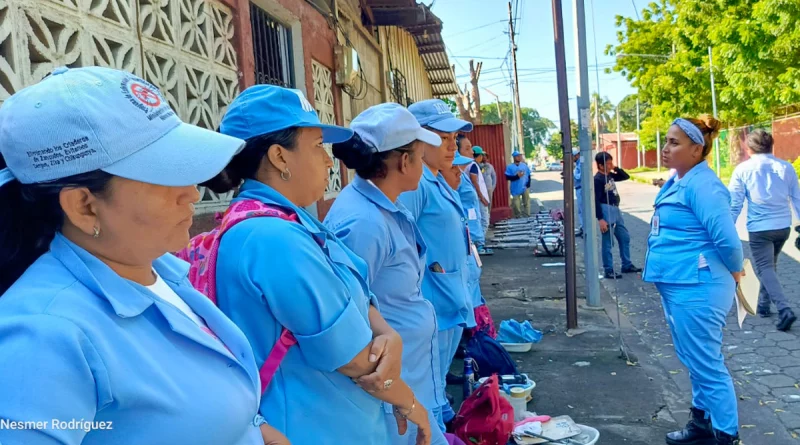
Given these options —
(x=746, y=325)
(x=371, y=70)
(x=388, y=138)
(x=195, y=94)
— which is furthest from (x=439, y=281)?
(x=371, y=70)

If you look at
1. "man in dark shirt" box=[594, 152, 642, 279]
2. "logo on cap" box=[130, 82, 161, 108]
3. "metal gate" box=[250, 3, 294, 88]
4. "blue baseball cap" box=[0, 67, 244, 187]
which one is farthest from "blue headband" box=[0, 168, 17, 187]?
"man in dark shirt" box=[594, 152, 642, 279]

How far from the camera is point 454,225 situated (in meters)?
3.45

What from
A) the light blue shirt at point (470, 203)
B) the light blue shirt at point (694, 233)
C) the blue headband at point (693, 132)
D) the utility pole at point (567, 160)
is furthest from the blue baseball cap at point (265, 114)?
the utility pole at point (567, 160)

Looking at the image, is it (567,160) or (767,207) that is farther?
(567,160)

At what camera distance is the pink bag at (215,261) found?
60.9 inches

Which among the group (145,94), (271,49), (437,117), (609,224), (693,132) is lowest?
(609,224)

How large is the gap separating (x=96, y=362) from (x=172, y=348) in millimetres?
172

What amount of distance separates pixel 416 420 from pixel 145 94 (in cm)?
129

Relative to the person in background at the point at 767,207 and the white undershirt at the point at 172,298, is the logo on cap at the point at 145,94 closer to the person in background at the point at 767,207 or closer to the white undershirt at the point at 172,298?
the white undershirt at the point at 172,298

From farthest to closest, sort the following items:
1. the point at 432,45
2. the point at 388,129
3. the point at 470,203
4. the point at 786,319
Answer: the point at 432,45 → the point at 470,203 → the point at 786,319 → the point at 388,129

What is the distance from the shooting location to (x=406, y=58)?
46.5ft

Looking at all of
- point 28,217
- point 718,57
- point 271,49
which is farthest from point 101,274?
point 718,57

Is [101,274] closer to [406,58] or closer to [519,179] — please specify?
[406,58]

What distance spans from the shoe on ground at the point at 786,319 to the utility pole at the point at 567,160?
5.83 ft
